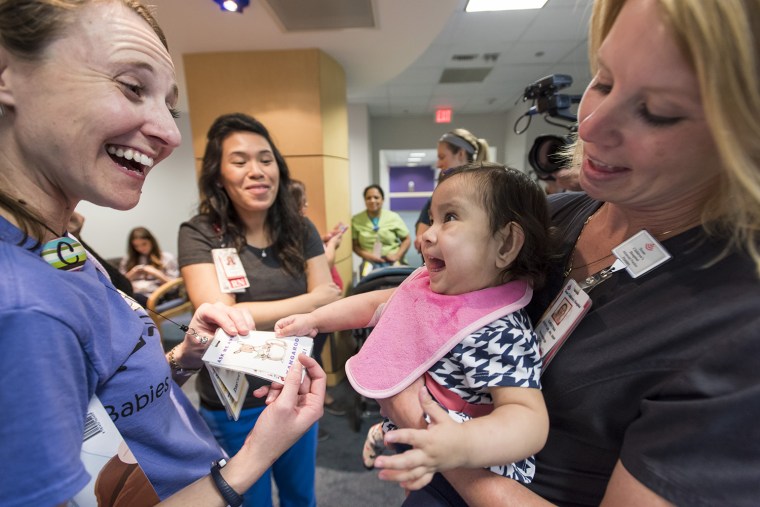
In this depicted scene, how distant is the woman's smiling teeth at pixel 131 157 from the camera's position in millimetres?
737

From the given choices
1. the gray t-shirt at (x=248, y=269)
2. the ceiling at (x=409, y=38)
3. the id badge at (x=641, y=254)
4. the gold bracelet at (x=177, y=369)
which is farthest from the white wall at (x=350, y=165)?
the id badge at (x=641, y=254)

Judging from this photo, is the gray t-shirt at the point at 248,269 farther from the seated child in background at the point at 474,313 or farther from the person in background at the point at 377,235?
the person in background at the point at 377,235

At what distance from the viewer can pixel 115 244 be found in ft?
23.6

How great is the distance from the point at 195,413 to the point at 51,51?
971mm

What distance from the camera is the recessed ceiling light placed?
3.85 metres

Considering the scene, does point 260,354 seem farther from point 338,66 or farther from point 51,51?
point 338,66

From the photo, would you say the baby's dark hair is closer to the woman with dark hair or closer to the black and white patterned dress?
the black and white patterned dress

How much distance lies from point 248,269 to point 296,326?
71cm

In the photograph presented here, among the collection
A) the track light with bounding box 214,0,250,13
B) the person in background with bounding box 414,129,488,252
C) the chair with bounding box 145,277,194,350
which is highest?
the track light with bounding box 214,0,250,13

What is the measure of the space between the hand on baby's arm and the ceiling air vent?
6653 millimetres

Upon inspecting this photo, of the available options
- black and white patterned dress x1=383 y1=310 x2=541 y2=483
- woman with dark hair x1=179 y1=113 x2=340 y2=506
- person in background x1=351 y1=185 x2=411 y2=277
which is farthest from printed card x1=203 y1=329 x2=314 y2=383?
person in background x1=351 y1=185 x2=411 y2=277

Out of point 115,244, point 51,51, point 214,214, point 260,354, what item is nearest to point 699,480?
point 260,354

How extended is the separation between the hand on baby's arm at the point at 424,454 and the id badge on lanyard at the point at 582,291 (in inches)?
12.4

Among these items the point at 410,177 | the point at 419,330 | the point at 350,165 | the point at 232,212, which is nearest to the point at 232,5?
the point at 232,212
